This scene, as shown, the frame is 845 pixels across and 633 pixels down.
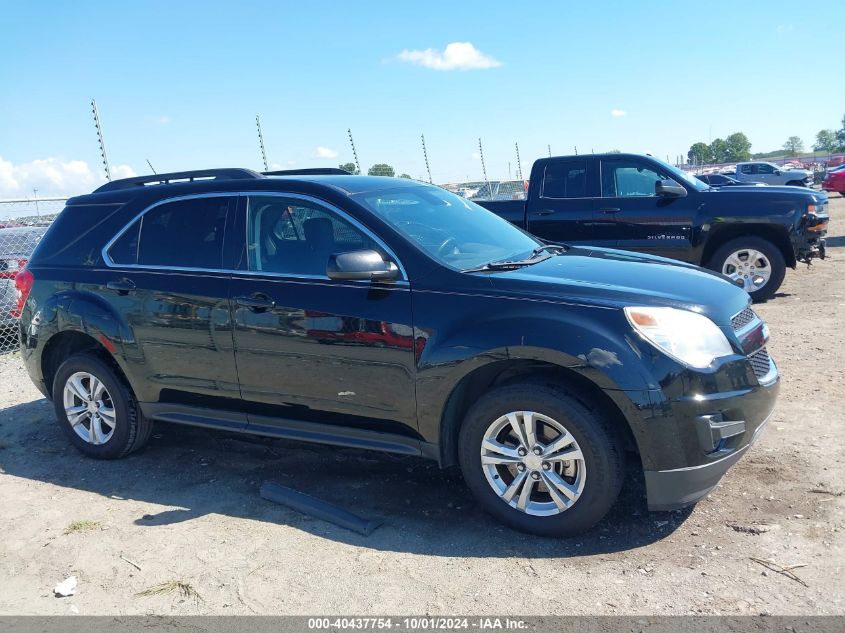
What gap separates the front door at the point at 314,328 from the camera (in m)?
3.91

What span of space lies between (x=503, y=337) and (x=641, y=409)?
747 millimetres

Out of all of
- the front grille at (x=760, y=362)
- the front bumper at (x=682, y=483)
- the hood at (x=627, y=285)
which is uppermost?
the hood at (x=627, y=285)

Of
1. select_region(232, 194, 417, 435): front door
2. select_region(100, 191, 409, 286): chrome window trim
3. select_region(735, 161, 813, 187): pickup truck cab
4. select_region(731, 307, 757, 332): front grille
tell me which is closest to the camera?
select_region(731, 307, 757, 332): front grille

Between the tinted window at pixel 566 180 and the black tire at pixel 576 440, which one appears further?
the tinted window at pixel 566 180

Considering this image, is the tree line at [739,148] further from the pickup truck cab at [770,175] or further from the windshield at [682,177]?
the windshield at [682,177]

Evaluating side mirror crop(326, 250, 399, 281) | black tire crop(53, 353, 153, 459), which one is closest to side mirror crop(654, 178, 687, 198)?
side mirror crop(326, 250, 399, 281)

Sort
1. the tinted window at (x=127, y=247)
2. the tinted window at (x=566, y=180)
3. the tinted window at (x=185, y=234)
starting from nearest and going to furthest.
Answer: the tinted window at (x=185, y=234) → the tinted window at (x=127, y=247) → the tinted window at (x=566, y=180)

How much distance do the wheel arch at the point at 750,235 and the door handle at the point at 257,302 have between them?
22.0 feet

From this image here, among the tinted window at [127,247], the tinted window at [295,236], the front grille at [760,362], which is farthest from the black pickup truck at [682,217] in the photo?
the tinted window at [127,247]

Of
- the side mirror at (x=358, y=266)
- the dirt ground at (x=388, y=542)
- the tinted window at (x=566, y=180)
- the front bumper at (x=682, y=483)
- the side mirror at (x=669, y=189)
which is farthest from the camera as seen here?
the tinted window at (x=566, y=180)

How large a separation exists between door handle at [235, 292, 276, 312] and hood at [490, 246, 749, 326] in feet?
4.52

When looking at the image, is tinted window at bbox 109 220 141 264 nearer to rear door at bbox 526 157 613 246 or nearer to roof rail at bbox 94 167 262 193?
roof rail at bbox 94 167 262 193

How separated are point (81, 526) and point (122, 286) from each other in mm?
1598

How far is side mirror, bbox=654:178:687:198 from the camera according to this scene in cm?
886
